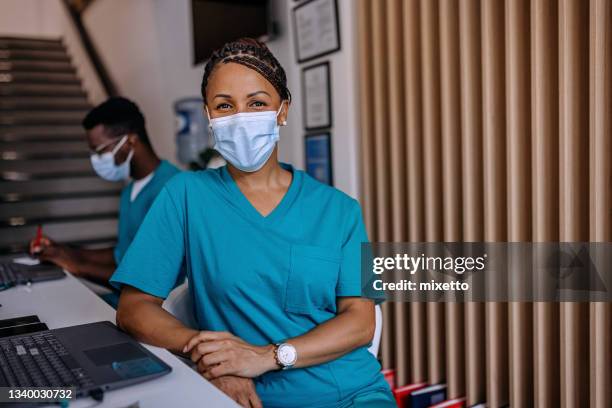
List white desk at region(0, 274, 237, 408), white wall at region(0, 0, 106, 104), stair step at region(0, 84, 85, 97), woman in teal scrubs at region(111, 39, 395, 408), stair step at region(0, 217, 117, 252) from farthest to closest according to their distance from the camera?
white wall at region(0, 0, 106, 104) → stair step at region(0, 84, 85, 97) → stair step at region(0, 217, 117, 252) → woman in teal scrubs at region(111, 39, 395, 408) → white desk at region(0, 274, 237, 408)

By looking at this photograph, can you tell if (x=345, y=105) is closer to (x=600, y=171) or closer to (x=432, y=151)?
(x=432, y=151)

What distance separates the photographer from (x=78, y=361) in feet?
3.38

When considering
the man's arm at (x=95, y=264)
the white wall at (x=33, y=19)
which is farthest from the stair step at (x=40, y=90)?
the man's arm at (x=95, y=264)

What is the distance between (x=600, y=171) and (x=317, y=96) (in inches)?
55.6

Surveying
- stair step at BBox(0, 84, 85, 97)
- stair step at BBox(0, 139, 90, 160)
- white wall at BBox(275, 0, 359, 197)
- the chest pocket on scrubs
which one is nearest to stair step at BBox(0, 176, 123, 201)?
stair step at BBox(0, 139, 90, 160)

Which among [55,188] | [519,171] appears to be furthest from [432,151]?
[55,188]

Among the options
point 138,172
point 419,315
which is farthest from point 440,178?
point 138,172

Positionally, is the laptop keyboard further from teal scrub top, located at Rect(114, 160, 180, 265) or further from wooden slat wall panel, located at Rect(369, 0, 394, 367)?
wooden slat wall panel, located at Rect(369, 0, 394, 367)

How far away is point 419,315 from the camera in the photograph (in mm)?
2211

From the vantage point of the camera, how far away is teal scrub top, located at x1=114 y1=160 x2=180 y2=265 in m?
2.17

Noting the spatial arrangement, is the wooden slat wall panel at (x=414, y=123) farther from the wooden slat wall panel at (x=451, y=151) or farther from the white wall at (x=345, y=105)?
the white wall at (x=345, y=105)

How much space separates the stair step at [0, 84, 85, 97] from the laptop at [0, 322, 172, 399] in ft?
17.0

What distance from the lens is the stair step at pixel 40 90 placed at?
5609 mm

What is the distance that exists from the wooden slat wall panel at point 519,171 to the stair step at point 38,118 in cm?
473
